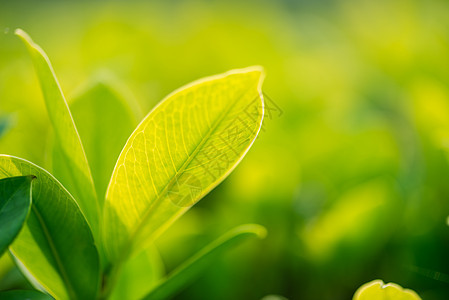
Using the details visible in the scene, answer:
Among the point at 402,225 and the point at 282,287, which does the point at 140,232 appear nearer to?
the point at 282,287

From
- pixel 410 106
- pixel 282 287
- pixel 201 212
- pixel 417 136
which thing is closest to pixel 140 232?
pixel 282 287

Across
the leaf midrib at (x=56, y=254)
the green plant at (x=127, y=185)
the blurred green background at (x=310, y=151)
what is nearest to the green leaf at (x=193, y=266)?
the green plant at (x=127, y=185)

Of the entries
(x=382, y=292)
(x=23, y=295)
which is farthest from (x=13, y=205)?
(x=382, y=292)

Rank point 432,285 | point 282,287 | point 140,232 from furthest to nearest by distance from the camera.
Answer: point 282,287 < point 432,285 < point 140,232

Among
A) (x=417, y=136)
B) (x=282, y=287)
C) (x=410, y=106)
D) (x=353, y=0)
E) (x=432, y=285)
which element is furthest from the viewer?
(x=353, y=0)

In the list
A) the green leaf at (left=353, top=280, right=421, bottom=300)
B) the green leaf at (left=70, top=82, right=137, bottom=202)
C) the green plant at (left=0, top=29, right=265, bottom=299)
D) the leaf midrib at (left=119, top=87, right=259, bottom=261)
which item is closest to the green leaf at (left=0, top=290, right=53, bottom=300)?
the green plant at (left=0, top=29, right=265, bottom=299)

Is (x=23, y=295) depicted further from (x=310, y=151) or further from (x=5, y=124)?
(x=310, y=151)

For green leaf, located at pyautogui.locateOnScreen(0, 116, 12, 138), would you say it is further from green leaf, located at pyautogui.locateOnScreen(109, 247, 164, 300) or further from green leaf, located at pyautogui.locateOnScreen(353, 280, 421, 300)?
green leaf, located at pyautogui.locateOnScreen(353, 280, 421, 300)
